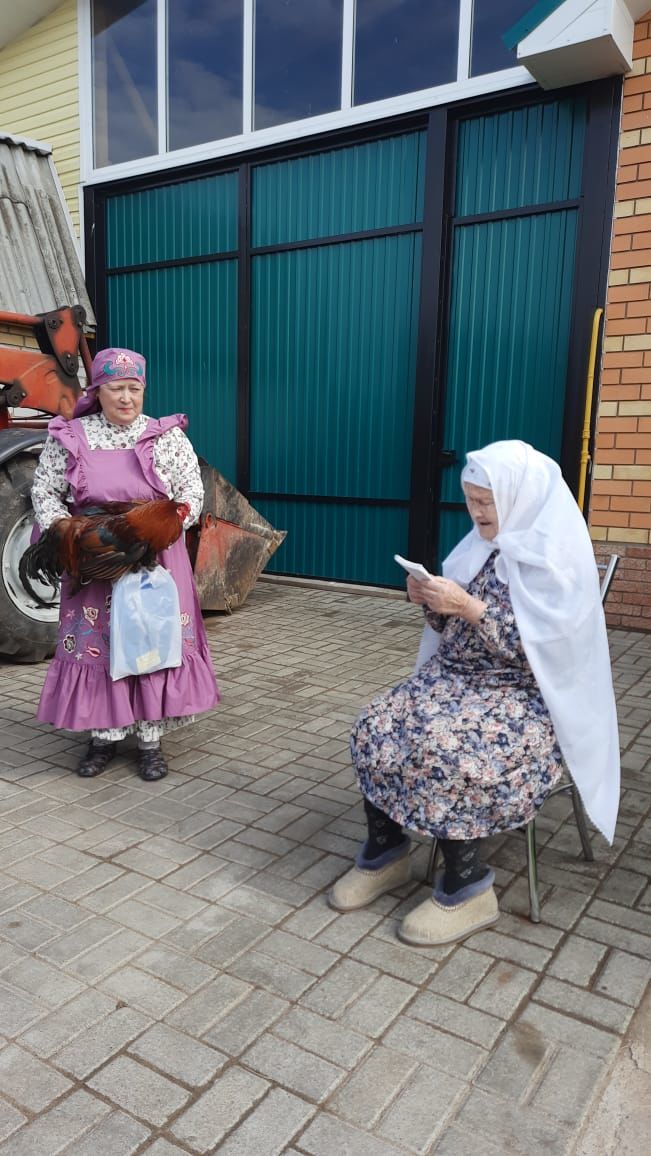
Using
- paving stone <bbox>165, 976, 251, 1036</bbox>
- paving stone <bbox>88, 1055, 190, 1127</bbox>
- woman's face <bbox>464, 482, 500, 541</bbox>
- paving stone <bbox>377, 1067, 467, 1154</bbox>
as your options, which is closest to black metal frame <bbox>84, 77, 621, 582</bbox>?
woman's face <bbox>464, 482, 500, 541</bbox>

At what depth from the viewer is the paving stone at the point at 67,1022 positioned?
6.10 ft

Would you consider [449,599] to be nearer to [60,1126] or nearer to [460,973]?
[460,973]

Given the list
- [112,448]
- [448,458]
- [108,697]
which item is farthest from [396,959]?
[448,458]

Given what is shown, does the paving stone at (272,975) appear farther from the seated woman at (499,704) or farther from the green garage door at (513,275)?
the green garage door at (513,275)

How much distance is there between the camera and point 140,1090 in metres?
1.73

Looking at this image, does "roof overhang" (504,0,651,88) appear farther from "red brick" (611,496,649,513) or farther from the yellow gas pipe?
"red brick" (611,496,649,513)

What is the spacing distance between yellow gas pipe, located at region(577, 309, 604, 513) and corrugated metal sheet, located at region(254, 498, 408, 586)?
1.56m

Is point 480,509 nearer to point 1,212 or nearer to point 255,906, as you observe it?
point 255,906

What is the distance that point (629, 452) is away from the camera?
5633 mm

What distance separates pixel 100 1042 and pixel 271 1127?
1.51 feet

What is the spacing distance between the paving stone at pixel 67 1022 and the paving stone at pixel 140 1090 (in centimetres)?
15

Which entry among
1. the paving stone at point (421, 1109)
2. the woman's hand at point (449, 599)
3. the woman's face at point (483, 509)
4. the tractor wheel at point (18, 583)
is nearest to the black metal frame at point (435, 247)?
the tractor wheel at point (18, 583)

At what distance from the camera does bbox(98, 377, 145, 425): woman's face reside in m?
3.08

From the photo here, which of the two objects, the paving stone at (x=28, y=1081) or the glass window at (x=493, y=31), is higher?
the glass window at (x=493, y=31)
